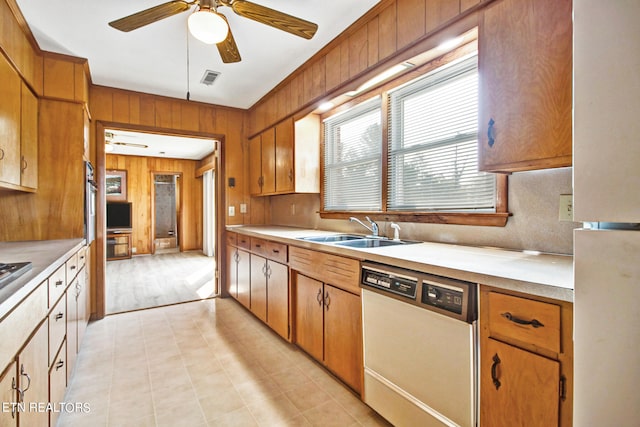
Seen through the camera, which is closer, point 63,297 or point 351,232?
point 63,297

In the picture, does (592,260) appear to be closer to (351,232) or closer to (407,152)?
(407,152)

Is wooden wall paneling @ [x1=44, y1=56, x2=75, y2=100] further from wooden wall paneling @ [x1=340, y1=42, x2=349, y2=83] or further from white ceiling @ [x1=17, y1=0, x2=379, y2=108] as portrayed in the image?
wooden wall paneling @ [x1=340, y1=42, x2=349, y2=83]

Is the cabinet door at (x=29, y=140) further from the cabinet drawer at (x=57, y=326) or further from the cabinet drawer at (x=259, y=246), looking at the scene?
the cabinet drawer at (x=259, y=246)

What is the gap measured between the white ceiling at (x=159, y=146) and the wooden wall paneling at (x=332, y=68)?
3332mm

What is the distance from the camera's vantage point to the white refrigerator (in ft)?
2.15

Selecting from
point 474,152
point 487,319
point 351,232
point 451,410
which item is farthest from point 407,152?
point 451,410

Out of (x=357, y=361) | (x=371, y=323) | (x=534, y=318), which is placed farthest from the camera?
(x=357, y=361)

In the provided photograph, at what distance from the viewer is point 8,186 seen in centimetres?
210

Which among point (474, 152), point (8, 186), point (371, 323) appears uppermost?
point (474, 152)

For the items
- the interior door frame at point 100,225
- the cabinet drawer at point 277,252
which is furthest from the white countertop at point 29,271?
the cabinet drawer at point 277,252

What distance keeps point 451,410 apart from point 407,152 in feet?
5.38

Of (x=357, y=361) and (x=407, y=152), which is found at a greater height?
(x=407, y=152)

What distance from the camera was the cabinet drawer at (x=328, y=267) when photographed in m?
1.85

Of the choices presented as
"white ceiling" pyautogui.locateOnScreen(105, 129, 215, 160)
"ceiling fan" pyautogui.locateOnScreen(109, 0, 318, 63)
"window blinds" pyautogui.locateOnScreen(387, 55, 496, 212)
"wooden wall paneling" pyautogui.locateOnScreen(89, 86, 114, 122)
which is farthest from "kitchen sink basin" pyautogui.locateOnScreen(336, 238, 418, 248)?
"white ceiling" pyautogui.locateOnScreen(105, 129, 215, 160)
